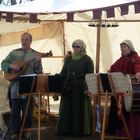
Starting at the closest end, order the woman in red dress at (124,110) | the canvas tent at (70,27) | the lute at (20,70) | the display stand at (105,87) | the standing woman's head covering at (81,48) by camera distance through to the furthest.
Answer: the display stand at (105,87) < the woman in red dress at (124,110) < the lute at (20,70) < the canvas tent at (70,27) < the standing woman's head covering at (81,48)

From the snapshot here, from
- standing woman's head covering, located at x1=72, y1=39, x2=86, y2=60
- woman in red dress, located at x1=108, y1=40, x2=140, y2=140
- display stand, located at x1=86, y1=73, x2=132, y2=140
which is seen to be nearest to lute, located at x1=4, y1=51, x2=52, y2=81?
standing woman's head covering, located at x1=72, y1=39, x2=86, y2=60

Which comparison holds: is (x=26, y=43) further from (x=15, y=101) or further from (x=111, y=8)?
(x=111, y=8)

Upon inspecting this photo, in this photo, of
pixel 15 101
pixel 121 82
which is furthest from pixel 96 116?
pixel 15 101

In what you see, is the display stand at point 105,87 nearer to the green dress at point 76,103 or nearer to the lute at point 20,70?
the lute at point 20,70

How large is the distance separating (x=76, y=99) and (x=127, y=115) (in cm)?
114

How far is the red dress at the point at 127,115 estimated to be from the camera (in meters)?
5.64

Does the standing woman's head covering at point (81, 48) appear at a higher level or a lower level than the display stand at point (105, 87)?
higher

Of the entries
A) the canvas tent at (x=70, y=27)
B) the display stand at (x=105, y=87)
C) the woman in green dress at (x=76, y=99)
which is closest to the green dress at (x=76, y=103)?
the woman in green dress at (x=76, y=99)

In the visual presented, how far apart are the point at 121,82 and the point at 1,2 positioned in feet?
10.3

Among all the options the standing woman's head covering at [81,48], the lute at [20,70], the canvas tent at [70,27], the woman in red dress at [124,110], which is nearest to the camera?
the woman in red dress at [124,110]

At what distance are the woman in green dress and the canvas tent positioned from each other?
603 mm

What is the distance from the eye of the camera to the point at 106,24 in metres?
7.59

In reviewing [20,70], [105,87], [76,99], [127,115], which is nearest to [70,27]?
[76,99]

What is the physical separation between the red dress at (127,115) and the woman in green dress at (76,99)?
740 mm
